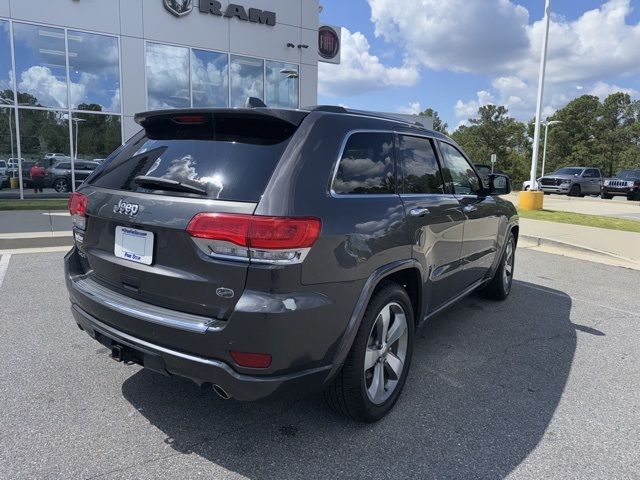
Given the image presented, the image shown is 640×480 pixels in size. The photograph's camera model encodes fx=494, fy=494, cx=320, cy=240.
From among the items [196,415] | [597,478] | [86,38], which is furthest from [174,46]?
[597,478]

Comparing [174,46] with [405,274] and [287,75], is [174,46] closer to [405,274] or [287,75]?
→ [287,75]

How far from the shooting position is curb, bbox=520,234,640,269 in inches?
333

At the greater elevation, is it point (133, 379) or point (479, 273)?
point (479, 273)

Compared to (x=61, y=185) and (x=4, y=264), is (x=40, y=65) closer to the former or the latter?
(x=61, y=185)

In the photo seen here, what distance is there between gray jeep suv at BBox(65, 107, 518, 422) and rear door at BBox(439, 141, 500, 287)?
863mm

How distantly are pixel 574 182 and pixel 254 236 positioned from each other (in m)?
29.2

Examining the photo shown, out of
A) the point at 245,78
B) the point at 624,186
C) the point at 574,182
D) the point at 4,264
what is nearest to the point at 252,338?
the point at 4,264

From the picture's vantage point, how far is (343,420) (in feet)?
9.74

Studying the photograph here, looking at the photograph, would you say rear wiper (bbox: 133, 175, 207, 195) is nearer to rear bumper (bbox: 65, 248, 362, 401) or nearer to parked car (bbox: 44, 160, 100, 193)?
rear bumper (bbox: 65, 248, 362, 401)

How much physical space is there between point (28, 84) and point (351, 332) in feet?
51.2

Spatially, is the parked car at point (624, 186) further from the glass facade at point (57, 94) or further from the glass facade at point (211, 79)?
the glass facade at point (57, 94)

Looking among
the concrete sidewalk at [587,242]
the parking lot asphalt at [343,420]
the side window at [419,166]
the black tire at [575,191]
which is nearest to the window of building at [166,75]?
the concrete sidewalk at [587,242]

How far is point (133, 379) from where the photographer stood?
342cm

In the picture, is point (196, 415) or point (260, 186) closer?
point (260, 186)
